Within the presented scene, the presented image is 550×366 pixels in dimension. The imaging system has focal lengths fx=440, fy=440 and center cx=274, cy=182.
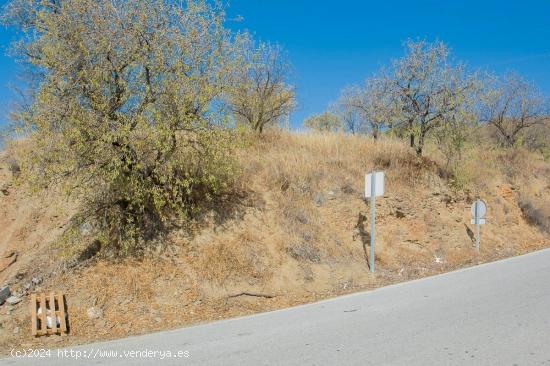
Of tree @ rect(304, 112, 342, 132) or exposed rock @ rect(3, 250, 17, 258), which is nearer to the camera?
exposed rock @ rect(3, 250, 17, 258)

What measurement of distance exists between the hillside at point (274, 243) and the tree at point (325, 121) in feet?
40.2

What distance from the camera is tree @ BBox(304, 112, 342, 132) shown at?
31.7 meters

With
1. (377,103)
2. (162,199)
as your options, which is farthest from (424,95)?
(162,199)

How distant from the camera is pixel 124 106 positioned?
10.2m

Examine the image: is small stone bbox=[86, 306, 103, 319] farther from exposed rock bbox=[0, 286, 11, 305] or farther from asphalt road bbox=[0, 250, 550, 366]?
exposed rock bbox=[0, 286, 11, 305]

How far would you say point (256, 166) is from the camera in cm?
1484

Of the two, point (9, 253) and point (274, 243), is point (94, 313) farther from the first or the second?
point (274, 243)

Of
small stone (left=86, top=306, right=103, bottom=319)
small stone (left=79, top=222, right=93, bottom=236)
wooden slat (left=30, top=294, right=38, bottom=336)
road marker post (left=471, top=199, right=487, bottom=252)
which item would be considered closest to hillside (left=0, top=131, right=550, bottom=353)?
small stone (left=86, top=306, right=103, bottom=319)

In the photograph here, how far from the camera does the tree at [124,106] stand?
941 centimetres

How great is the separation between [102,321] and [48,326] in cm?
96

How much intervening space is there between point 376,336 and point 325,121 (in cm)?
2973

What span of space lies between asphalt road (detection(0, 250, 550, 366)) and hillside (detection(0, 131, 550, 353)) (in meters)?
1.57

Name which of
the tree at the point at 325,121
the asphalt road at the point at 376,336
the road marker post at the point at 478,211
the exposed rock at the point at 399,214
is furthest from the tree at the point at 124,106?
the tree at the point at 325,121

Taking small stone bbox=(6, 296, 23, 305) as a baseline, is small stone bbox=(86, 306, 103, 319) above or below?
below
